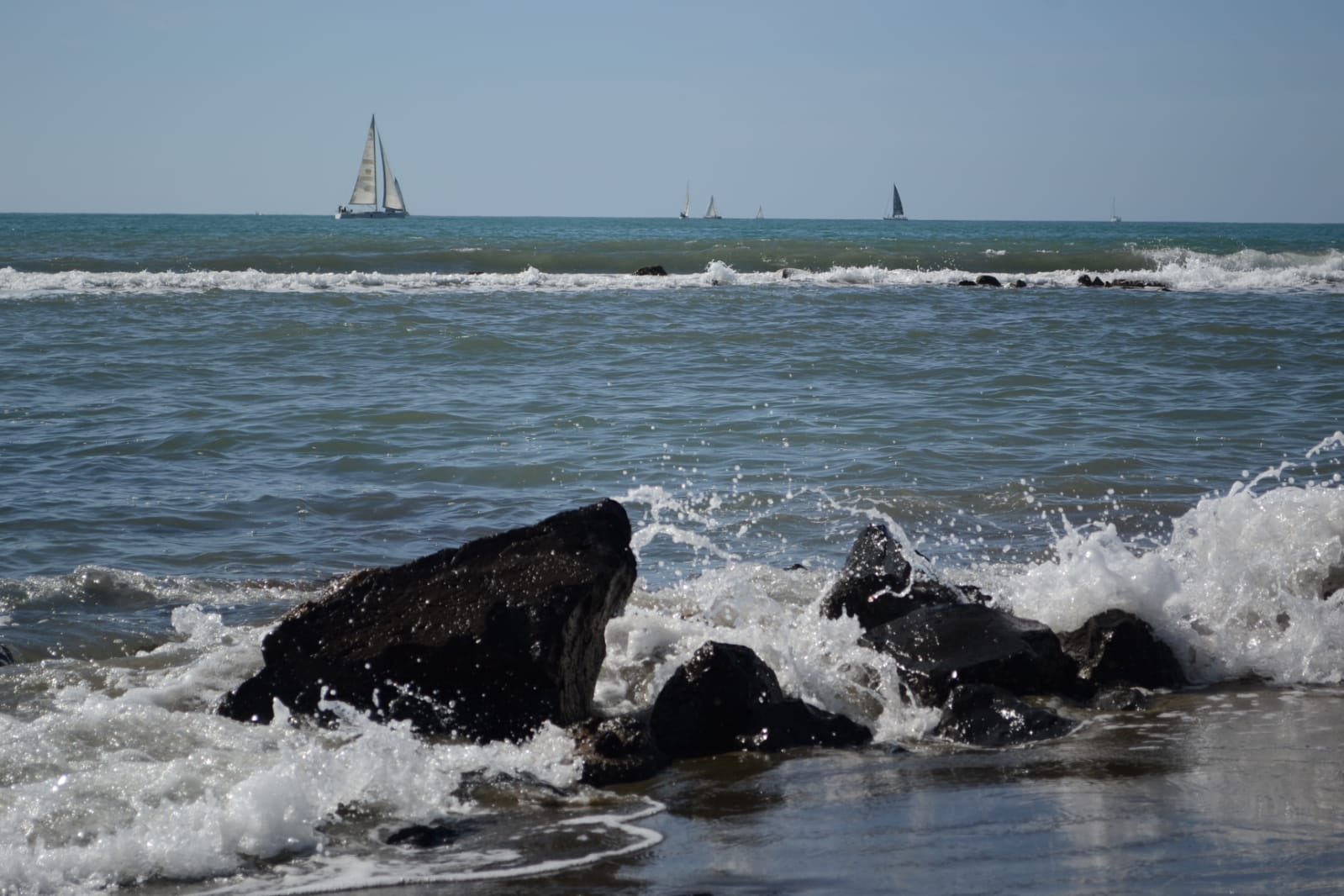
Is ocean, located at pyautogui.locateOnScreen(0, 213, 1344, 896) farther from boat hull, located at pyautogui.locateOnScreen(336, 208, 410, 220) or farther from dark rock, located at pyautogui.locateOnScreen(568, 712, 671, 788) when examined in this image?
boat hull, located at pyautogui.locateOnScreen(336, 208, 410, 220)

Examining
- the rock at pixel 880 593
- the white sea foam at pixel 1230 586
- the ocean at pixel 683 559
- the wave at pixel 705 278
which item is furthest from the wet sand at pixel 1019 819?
the wave at pixel 705 278

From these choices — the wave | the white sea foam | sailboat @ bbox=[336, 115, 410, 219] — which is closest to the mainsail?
sailboat @ bbox=[336, 115, 410, 219]

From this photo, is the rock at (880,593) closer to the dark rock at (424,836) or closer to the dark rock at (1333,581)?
the dark rock at (1333,581)

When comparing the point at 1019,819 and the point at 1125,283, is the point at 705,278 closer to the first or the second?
the point at 1125,283

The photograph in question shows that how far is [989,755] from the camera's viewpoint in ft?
14.8

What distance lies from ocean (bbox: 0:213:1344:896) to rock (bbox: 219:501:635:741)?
0.57 ft

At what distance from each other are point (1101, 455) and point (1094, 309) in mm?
12354

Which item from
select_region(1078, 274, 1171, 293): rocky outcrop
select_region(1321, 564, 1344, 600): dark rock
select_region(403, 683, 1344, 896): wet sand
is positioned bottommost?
select_region(403, 683, 1344, 896): wet sand

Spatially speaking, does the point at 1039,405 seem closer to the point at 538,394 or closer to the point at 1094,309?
the point at 538,394

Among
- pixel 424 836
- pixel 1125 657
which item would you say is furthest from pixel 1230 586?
pixel 424 836

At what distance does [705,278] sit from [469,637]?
24037 millimetres

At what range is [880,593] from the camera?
19.7 ft

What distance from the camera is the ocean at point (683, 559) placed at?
367 cm

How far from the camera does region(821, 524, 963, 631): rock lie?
5.97 metres
